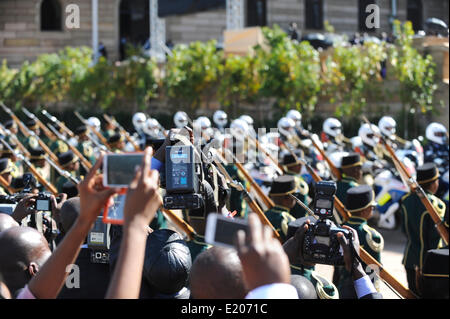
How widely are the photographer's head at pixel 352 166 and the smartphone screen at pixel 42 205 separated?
4.58 meters

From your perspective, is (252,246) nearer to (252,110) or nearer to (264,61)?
(264,61)

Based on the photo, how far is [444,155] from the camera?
425 inches

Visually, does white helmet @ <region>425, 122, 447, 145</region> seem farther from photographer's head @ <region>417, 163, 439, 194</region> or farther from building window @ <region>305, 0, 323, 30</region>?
building window @ <region>305, 0, 323, 30</region>

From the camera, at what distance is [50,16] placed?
2653 centimetres

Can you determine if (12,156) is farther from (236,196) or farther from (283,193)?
(283,193)

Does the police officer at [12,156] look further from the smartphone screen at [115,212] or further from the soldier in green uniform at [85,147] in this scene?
the smartphone screen at [115,212]

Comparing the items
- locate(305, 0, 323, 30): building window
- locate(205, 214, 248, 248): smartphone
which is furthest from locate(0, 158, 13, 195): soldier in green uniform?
locate(305, 0, 323, 30): building window

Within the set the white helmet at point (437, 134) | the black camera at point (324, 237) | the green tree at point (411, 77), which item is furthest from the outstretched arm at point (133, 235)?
the green tree at point (411, 77)

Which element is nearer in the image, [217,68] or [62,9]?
[217,68]

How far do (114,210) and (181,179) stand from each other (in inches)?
33.8

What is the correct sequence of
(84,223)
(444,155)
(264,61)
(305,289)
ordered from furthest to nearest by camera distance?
(264,61)
(444,155)
(305,289)
(84,223)

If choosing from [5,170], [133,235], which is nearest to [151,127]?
[5,170]

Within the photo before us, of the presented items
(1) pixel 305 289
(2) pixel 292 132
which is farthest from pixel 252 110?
(1) pixel 305 289
